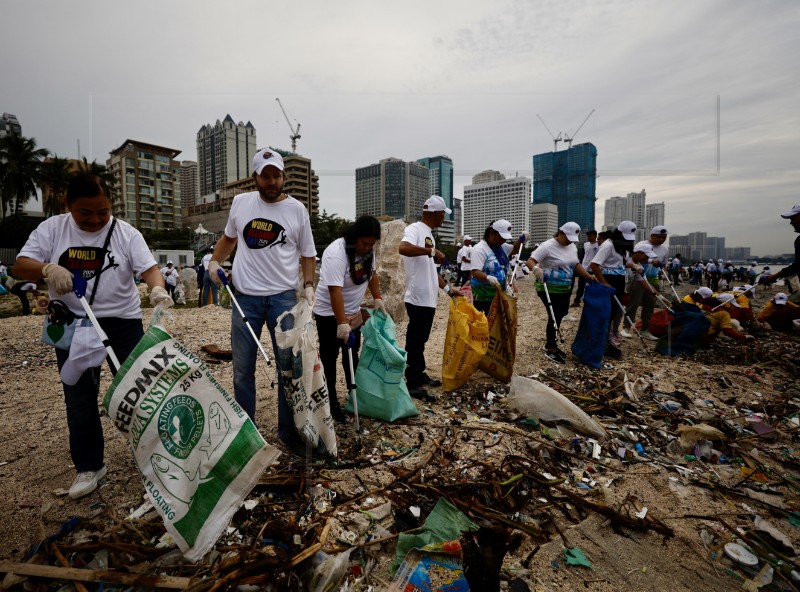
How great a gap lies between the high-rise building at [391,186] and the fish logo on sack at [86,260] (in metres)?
23.6

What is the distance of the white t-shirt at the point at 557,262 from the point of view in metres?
4.97

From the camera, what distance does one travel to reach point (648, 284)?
6.07 meters

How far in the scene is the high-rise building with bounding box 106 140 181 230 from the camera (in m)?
68.9

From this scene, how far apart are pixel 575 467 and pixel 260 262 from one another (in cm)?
242

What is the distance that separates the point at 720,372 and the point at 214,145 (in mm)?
86361

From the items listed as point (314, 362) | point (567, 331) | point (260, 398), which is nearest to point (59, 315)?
point (314, 362)

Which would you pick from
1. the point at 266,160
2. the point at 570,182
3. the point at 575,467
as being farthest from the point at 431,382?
the point at 570,182

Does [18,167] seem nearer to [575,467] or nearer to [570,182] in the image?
[570,182]

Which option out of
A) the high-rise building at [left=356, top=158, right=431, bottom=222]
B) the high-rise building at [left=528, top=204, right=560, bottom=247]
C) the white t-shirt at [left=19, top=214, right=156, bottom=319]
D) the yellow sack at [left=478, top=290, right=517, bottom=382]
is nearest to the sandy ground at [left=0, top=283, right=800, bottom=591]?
the yellow sack at [left=478, top=290, right=517, bottom=382]

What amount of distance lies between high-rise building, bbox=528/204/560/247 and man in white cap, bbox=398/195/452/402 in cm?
2905

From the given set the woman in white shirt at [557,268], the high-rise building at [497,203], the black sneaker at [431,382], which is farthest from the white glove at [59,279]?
the high-rise building at [497,203]

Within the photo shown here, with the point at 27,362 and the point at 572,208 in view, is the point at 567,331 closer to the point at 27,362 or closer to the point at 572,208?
the point at 27,362

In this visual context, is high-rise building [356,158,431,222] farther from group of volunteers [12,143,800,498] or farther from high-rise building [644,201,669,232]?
group of volunteers [12,143,800,498]

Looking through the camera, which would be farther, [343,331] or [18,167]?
Result: [18,167]
